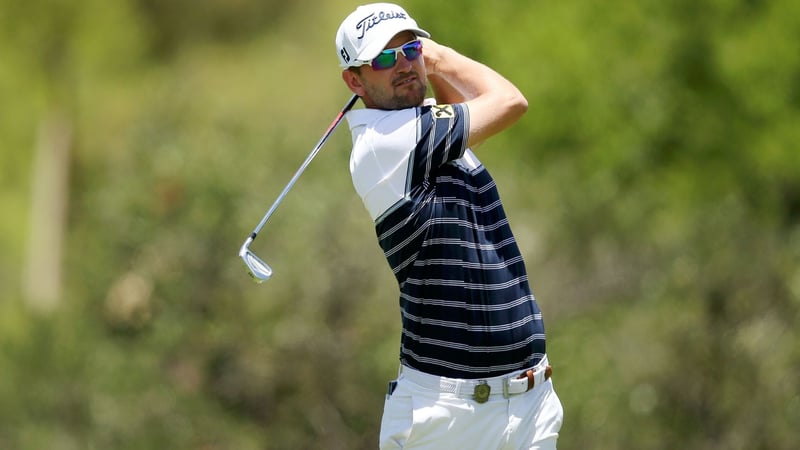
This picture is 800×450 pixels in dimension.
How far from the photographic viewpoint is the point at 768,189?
47.5 ft

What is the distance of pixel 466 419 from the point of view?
397cm

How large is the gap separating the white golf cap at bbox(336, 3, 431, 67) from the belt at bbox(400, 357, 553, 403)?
102 cm

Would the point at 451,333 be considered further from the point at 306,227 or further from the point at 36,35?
the point at 36,35

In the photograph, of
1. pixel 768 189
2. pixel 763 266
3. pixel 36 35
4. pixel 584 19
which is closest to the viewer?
pixel 763 266

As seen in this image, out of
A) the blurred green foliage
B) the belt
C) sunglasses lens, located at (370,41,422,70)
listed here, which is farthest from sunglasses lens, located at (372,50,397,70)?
the blurred green foliage

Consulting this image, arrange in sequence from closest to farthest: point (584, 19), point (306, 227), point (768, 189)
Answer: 1. point (306, 227)
2. point (768, 189)
3. point (584, 19)

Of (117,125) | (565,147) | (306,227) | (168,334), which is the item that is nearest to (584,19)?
(565,147)

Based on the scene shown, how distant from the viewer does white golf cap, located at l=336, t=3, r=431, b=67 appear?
3.93 metres

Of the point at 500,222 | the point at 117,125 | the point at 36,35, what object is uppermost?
the point at 36,35

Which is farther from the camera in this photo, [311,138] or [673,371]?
[311,138]

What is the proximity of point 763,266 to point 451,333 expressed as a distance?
8504 mm

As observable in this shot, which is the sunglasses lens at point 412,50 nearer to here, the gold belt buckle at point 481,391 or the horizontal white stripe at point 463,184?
the horizontal white stripe at point 463,184

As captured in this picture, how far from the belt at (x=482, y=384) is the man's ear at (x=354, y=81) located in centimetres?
92

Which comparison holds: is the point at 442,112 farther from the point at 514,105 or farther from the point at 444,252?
the point at 444,252
